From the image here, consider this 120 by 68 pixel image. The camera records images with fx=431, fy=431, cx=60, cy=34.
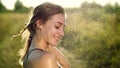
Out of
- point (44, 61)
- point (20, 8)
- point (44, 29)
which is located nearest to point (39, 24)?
point (44, 29)

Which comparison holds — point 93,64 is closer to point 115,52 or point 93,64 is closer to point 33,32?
point 115,52

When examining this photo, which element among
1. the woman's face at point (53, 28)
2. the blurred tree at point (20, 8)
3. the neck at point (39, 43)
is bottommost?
the blurred tree at point (20, 8)

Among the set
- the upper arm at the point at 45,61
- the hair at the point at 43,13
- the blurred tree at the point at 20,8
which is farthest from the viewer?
the blurred tree at the point at 20,8

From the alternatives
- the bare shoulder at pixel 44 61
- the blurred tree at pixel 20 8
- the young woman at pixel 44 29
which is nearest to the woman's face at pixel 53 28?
the young woman at pixel 44 29

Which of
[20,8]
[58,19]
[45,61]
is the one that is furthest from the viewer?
[20,8]

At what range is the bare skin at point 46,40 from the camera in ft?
5.06

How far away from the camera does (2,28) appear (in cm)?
977

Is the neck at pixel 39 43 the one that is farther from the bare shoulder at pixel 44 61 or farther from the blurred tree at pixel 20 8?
the blurred tree at pixel 20 8

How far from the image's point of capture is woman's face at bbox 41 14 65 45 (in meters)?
1.63

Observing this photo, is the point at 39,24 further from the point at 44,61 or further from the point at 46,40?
the point at 44,61

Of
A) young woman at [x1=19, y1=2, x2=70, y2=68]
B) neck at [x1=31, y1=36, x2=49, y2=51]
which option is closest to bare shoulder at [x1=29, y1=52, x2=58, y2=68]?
young woman at [x1=19, y1=2, x2=70, y2=68]

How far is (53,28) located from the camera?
164 cm

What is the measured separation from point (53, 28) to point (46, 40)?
0.23ft

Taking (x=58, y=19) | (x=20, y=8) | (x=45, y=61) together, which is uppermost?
(x=58, y=19)
